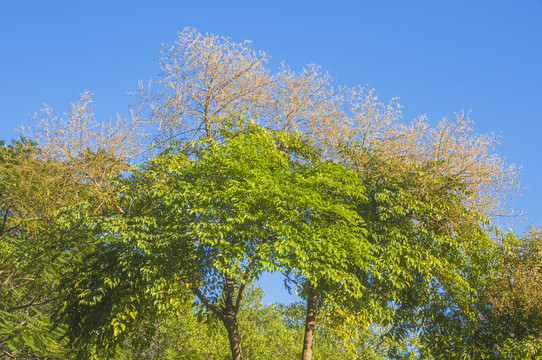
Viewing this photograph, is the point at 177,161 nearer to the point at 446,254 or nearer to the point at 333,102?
the point at 333,102

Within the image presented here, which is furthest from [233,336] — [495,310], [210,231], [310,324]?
[495,310]

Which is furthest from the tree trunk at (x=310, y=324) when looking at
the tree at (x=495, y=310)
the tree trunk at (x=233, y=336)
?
the tree at (x=495, y=310)

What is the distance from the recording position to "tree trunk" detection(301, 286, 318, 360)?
1918 centimetres

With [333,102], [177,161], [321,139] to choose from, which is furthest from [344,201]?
[177,161]

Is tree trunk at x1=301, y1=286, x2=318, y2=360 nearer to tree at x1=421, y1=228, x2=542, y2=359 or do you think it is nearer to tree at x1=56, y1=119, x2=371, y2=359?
tree at x1=56, y1=119, x2=371, y2=359

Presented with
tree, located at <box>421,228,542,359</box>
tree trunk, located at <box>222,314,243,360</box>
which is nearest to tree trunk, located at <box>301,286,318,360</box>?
tree trunk, located at <box>222,314,243,360</box>

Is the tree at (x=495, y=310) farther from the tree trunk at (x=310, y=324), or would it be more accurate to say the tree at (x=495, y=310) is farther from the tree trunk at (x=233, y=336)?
the tree trunk at (x=233, y=336)

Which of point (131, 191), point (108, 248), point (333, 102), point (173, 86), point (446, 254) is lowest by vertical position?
point (108, 248)

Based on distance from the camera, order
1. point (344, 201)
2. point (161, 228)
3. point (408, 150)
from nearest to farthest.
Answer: point (161, 228) < point (344, 201) < point (408, 150)

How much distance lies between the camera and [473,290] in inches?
743

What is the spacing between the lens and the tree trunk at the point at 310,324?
19183mm

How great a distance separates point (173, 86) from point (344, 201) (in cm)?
812

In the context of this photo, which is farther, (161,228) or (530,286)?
(530,286)

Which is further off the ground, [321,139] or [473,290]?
[321,139]
